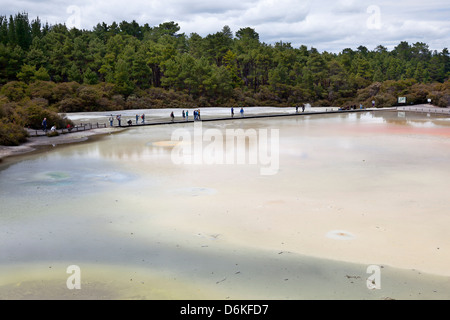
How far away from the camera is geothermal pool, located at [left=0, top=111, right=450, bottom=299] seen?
914 centimetres

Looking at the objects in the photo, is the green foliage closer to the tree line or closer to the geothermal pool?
the geothermal pool

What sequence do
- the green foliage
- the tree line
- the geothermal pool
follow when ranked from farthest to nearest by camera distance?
the tree line, the green foliage, the geothermal pool

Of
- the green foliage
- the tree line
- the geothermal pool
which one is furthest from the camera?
the tree line

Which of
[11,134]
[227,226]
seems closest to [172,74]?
[11,134]

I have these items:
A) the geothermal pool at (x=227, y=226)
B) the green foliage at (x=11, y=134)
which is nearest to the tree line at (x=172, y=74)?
the green foliage at (x=11, y=134)

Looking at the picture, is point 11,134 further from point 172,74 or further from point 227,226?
point 172,74

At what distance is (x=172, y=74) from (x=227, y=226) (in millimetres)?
69252

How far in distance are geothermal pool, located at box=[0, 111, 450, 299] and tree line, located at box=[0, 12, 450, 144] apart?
99.9 ft

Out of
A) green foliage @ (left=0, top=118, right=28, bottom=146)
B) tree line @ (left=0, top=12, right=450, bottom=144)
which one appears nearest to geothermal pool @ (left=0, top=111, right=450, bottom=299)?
green foliage @ (left=0, top=118, right=28, bottom=146)

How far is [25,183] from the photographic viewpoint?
58.9 feet

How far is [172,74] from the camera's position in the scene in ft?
259

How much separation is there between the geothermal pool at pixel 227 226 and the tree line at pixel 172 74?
3045 centimetres
